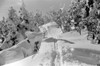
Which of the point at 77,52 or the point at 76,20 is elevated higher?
the point at 77,52

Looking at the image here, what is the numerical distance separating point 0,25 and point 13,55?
29.8 meters

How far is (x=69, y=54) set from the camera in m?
8.54

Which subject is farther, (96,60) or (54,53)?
(54,53)

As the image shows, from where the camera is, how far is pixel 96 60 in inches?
317

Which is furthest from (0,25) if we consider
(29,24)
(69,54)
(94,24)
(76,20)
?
(69,54)

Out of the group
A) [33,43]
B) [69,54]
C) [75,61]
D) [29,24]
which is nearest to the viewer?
[75,61]

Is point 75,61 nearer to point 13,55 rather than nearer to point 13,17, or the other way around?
point 13,55

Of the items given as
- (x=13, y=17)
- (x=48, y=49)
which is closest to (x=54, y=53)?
(x=48, y=49)

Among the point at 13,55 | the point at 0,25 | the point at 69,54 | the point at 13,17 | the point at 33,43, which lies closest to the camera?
the point at 69,54

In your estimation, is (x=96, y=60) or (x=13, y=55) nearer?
(x=96, y=60)

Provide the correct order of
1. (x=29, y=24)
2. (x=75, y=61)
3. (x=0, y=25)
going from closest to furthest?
(x=75, y=61) < (x=29, y=24) < (x=0, y=25)

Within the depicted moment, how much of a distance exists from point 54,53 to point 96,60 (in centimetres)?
335

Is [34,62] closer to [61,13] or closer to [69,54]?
[69,54]

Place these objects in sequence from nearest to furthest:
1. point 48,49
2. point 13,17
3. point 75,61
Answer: point 75,61
point 48,49
point 13,17
